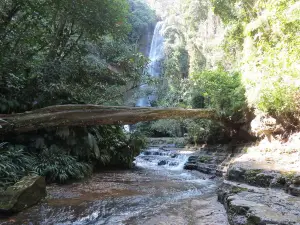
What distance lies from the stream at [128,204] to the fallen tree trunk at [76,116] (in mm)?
1698

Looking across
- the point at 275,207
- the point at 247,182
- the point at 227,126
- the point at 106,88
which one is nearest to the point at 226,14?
the point at 227,126

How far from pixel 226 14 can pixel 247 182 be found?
9.36 meters

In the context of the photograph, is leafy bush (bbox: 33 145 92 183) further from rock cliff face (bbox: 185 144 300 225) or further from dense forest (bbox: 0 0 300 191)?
rock cliff face (bbox: 185 144 300 225)

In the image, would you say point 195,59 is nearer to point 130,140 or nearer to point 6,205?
point 130,140

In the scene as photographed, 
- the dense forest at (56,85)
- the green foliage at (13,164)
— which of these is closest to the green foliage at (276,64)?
the dense forest at (56,85)

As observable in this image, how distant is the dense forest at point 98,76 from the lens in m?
7.11

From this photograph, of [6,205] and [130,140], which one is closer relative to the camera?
[6,205]

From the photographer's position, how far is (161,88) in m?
23.9

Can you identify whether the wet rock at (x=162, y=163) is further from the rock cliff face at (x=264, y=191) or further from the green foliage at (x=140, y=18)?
the green foliage at (x=140, y=18)

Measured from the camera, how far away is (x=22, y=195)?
423 cm

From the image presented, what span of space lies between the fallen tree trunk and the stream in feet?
5.57

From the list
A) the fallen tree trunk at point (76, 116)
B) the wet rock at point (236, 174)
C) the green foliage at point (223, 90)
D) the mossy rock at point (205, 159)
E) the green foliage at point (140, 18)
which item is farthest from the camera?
the green foliage at point (140, 18)

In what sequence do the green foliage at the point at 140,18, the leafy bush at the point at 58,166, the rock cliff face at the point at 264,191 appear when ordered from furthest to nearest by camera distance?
the green foliage at the point at 140,18
the leafy bush at the point at 58,166
the rock cliff face at the point at 264,191

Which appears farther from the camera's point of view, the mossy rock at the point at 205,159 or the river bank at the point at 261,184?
the mossy rock at the point at 205,159
